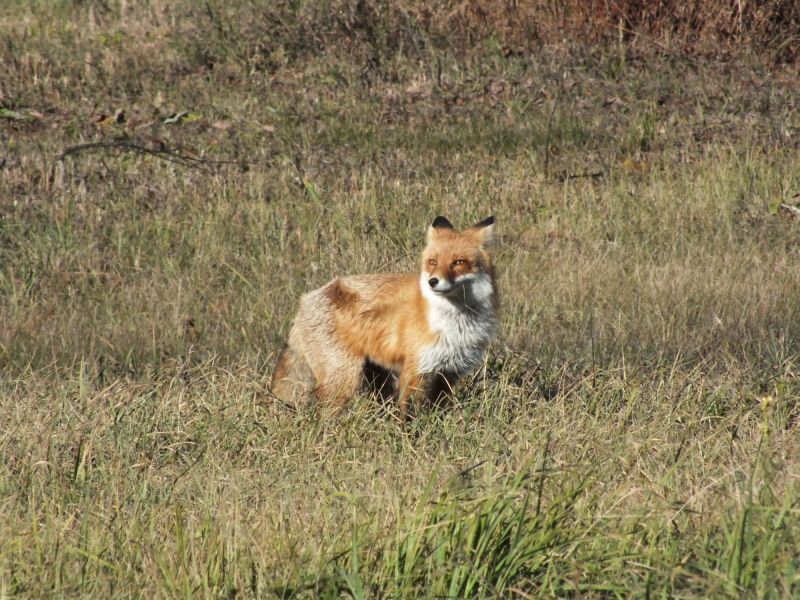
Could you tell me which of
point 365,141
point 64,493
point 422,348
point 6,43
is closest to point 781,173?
point 365,141

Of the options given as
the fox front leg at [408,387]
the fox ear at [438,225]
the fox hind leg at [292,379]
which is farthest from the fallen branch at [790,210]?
the fox hind leg at [292,379]

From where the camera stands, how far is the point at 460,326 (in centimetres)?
555

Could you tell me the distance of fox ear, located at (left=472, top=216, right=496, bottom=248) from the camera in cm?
581

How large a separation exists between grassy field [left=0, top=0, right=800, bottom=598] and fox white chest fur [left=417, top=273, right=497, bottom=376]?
28 cm

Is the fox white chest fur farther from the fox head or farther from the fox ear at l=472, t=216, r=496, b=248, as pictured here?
the fox ear at l=472, t=216, r=496, b=248

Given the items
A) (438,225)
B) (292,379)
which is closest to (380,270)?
(438,225)

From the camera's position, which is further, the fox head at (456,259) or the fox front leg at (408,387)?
the fox front leg at (408,387)

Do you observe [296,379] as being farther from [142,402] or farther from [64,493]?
[64,493]

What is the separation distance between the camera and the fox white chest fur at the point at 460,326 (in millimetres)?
5512

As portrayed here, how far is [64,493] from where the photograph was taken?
14.1ft

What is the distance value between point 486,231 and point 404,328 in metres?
0.73

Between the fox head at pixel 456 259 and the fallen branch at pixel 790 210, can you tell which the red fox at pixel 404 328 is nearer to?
the fox head at pixel 456 259

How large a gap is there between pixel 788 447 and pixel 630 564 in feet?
4.96

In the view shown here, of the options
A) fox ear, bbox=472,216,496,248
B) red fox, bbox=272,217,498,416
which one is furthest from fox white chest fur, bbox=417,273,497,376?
fox ear, bbox=472,216,496,248
